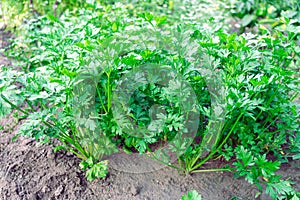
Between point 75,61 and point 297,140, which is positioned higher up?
point 75,61

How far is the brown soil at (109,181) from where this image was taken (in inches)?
88.5

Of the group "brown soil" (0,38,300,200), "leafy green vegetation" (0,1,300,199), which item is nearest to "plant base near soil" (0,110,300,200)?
"brown soil" (0,38,300,200)

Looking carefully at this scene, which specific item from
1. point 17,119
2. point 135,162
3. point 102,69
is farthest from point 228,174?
point 17,119

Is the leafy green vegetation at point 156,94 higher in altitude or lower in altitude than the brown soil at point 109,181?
higher

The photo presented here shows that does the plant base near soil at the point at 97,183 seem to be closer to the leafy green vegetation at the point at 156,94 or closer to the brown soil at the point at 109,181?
the brown soil at the point at 109,181

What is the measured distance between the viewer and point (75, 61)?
206 cm

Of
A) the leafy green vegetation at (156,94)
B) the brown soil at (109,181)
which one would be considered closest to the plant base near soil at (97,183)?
the brown soil at (109,181)

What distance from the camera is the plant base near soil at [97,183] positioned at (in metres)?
2.24

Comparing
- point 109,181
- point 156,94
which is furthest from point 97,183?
point 156,94

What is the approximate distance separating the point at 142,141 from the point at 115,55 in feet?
1.72

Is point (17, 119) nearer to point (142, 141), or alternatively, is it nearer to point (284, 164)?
point (142, 141)

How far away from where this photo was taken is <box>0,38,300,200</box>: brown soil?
2248 mm

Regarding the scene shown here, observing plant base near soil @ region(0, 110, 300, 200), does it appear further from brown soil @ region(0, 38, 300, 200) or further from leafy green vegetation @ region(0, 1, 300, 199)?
leafy green vegetation @ region(0, 1, 300, 199)

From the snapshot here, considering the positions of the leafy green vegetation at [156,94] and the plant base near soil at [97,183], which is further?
the plant base near soil at [97,183]
